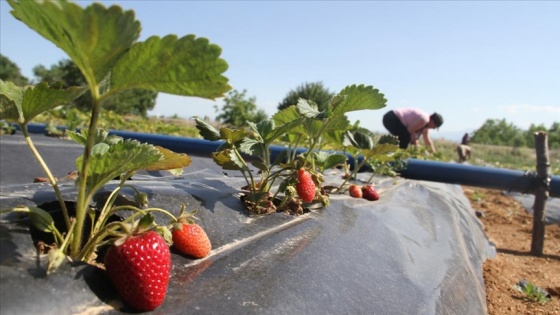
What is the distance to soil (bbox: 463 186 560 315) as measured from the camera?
2.13m

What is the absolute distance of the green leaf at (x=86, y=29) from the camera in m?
0.55

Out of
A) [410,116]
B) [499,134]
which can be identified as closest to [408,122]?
[410,116]

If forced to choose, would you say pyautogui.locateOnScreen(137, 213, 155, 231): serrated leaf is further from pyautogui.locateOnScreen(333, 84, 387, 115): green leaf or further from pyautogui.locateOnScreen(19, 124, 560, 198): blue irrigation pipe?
pyautogui.locateOnScreen(19, 124, 560, 198): blue irrigation pipe

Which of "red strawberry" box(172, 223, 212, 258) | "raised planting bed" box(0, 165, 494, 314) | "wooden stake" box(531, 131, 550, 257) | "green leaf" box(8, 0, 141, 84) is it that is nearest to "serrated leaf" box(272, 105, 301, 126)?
"raised planting bed" box(0, 165, 494, 314)

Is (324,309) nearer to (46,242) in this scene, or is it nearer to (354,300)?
(354,300)

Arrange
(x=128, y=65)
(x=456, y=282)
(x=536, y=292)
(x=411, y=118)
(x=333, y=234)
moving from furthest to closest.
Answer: (x=411, y=118) → (x=536, y=292) → (x=456, y=282) → (x=333, y=234) → (x=128, y=65)

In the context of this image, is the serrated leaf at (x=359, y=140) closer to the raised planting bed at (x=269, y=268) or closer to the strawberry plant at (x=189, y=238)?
the raised planting bed at (x=269, y=268)

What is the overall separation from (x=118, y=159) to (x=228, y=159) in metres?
0.67

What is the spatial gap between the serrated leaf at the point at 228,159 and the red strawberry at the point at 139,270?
2.09ft

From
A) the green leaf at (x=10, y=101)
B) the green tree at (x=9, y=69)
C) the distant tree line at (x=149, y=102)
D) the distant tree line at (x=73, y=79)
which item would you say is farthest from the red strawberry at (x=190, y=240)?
the green tree at (x=9, y=69)

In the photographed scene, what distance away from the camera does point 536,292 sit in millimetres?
2279

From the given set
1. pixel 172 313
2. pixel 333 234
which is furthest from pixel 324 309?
pixel 333 234

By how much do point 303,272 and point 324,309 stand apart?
13cm

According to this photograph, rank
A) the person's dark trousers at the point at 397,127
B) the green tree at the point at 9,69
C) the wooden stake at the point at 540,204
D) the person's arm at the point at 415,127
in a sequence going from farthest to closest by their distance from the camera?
the green tree at the point at 9,69 → the person's dark trousers at the point at 397,127 → the person's arm at the point at 415,127 → the wooden stake at the point at 540,204
